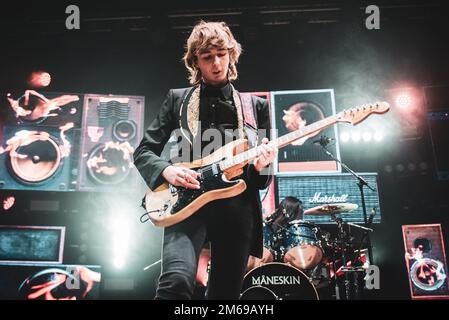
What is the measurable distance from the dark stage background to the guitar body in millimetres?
2757

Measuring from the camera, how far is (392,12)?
462cm

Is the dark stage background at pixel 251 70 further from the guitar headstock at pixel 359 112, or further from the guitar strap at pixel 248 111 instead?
the guitar strap at pixel 248 111

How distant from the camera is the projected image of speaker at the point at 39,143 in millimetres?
4695

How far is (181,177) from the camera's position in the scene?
189 centimetres

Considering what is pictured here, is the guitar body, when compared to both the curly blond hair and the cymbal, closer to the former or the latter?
the curly blond hair

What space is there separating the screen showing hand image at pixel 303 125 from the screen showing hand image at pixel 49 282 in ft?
8.03

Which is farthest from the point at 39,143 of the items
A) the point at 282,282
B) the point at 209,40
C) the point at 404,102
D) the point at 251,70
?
the point at 404,102

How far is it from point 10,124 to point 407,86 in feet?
16.0

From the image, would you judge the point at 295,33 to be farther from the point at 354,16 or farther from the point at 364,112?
the point at 364,112

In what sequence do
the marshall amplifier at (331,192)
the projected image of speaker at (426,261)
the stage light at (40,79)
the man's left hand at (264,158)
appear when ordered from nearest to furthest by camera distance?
the man's left hand at (264,158)
the projected image of speaker at (426,261)
the marshall amplifier at (331,192)
the stage light at (40,79)

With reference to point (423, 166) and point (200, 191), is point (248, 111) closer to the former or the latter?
point (200, 191)

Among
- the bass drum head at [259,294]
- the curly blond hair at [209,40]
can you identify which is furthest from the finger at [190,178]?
the bass drum head at [259,294]
